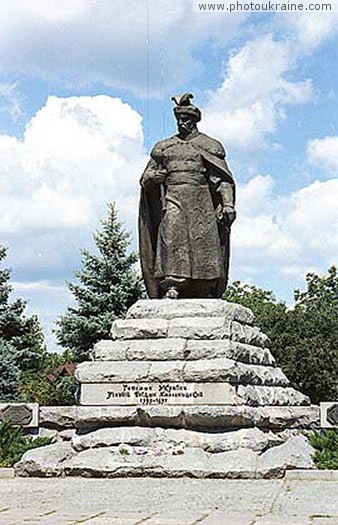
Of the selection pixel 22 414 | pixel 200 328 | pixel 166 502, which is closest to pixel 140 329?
pixel 200 328

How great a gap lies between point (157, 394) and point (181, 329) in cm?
101

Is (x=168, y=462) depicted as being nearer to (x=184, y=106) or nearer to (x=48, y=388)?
(x=184, y=106)

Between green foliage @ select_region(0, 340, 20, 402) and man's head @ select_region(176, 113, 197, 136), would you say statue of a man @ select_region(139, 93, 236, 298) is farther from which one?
green foliage @ select_region(0, 340, 20, 402)

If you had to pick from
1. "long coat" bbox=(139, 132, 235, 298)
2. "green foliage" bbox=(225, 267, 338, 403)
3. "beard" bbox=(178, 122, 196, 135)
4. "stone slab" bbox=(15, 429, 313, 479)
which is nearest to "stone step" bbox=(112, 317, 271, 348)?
"long coat" bbox=(139, 132, 235, 298)

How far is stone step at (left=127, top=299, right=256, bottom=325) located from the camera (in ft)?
46.5

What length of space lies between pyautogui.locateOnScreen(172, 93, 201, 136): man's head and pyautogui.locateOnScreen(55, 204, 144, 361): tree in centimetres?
1436

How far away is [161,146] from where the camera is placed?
50.4 ft

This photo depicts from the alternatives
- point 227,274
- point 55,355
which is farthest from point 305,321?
point 227,274

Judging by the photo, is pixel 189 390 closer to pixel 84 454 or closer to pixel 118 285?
pixel 84 454

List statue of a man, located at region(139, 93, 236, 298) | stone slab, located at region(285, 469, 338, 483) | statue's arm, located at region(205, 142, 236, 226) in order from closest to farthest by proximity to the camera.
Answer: stone slab, located at region(285, 469, 338, 483), statue of a man, located at region(139, 93, 236, 298), statue's arm, located at region(205, 142, 236, 226)

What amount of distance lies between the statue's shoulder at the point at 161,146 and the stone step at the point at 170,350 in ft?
9.70

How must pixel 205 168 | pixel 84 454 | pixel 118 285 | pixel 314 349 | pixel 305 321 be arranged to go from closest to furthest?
pixel 84 454
pixel 205 168
pixel 118 285
pixel 314 349
pixel 305 321

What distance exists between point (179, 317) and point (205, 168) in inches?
96.7

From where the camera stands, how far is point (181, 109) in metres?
15.3
